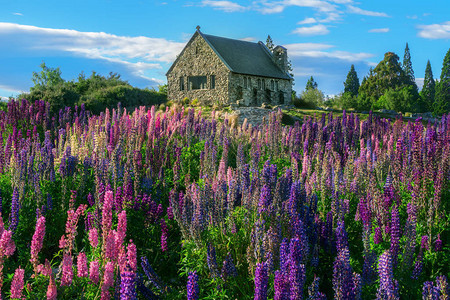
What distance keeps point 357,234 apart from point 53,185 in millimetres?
4217

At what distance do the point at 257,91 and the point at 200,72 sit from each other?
18.6 feet

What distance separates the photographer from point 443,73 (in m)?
66.0

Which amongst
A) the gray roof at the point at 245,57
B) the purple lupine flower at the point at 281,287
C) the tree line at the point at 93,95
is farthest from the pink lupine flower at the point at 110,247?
the gray roof at the point at 245,57

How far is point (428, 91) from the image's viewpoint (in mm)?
68875

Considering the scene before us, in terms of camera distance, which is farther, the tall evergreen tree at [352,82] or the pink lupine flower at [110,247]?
the tall evergreen tree at [352,82]

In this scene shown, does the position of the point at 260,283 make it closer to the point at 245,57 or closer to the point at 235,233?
the point at 235,233

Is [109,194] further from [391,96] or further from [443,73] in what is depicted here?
[443,73]

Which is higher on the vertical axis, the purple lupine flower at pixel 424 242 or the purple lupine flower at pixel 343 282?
the purple lupine flower at pixel 343 282

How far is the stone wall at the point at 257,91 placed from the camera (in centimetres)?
3681

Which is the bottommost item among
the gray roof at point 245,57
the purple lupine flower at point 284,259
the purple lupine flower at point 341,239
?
the purple lupine flower at point 341,239

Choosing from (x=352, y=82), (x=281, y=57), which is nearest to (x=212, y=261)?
(x=281, y=57)

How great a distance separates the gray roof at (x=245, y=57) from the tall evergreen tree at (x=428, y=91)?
34.2 metres

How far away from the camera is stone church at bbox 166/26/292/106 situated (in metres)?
36.9

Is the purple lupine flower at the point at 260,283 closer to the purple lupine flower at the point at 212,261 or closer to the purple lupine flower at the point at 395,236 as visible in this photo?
the purple lupine flower at the point at 212,261
